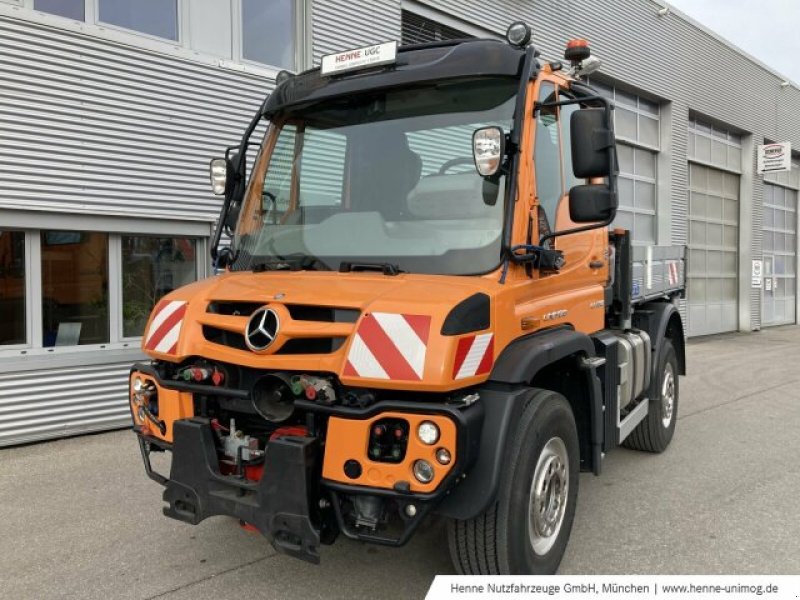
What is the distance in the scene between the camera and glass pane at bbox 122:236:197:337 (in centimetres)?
685

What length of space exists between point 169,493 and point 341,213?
1568mm

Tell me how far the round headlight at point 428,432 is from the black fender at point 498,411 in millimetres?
262

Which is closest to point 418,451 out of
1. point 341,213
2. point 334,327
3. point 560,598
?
point 334,327

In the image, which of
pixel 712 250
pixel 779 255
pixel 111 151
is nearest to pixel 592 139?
pixel 111 151

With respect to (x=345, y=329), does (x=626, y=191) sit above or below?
above

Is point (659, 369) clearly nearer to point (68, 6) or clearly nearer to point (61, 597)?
point (61, 597)

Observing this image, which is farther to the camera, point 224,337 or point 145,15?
point 145,15

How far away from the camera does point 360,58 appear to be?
136 inches

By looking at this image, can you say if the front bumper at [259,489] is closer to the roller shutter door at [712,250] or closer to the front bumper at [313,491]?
the front bumper at [313,491]

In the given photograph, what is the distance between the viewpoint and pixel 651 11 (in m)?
14.4

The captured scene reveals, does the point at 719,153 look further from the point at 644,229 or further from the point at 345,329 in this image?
the point at 345,329

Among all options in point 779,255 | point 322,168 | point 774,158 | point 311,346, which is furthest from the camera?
point 779,255

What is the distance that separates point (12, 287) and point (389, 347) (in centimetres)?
509

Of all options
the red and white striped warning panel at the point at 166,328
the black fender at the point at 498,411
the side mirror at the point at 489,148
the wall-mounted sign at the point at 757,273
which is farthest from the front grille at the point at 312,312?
the wall-mounted sign at the point at 757,273
